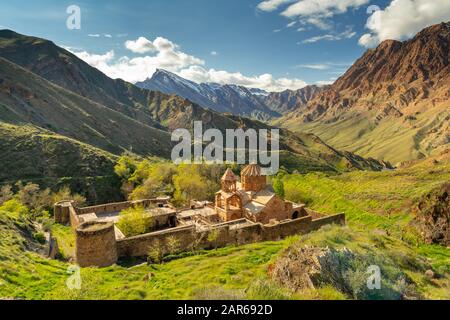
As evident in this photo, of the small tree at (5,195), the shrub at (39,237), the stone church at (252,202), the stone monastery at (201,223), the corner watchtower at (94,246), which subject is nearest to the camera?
the corner watchtower at (94,246)

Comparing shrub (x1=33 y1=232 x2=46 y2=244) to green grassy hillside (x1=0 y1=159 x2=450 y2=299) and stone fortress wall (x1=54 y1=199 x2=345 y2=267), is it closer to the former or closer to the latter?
green grassy hillside (x1=0 y1=159 x2=450 y2=299)

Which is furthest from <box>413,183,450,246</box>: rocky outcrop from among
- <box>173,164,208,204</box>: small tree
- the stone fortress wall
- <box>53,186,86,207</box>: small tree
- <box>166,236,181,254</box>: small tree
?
<box>53,186,86,207</box>: small tree

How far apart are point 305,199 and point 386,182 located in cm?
1323

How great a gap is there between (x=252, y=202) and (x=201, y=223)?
569 cm

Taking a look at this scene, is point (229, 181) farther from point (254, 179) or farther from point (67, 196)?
point (67, 196)

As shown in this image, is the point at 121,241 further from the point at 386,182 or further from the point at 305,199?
the point at 386,182

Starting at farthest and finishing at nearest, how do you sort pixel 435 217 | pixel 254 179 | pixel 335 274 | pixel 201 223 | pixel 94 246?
pixel 254 179 → pixel 201 223 → pixel 435 217 → pixel 94 246 → pixel 335 274

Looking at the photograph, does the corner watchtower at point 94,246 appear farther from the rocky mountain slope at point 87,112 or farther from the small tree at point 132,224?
the rocky mountain slope at point 87,112

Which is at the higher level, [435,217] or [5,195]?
[5,195]

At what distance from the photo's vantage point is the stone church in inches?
1166

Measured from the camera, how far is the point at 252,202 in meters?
31.4

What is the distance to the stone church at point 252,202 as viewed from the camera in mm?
29625

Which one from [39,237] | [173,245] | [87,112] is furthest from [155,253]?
[87,112]

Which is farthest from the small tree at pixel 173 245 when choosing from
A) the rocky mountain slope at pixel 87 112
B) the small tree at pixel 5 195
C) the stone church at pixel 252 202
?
the rocky mountain slope at pixel 87 112
